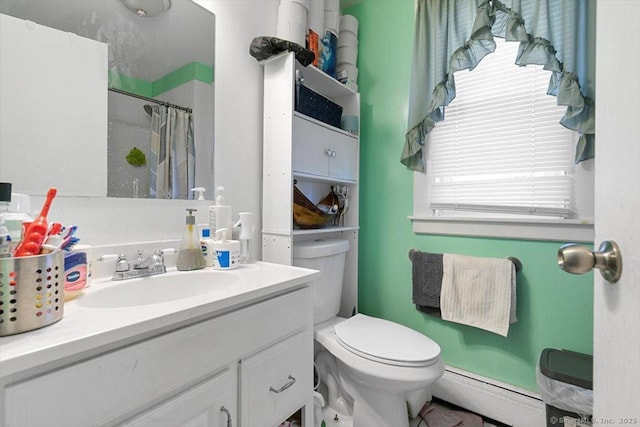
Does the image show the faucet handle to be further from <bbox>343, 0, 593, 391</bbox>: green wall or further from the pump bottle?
<bbox>343, 0, 593, 391</bbox>: green wall

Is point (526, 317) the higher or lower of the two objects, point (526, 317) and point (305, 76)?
the lower

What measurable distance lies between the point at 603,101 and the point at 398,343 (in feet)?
A: 3.54

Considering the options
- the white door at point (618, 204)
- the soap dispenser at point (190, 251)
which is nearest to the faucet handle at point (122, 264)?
the soap dispenser at point (190, 251)

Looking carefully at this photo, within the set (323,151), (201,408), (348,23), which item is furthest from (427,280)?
(348,23)

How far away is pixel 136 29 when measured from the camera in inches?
40.9

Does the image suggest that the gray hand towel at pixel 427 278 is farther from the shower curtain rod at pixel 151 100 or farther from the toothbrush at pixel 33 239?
the toothbrush at pixel 33 239

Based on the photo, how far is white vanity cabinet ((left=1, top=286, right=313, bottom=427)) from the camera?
1.56 feet

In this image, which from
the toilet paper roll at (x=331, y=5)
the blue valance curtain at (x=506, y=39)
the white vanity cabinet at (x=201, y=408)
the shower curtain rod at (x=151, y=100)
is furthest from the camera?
the toilet paper roll at (x=331, y=5)

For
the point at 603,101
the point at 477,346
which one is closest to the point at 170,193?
the point at 603,101

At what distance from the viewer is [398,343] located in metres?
1.23

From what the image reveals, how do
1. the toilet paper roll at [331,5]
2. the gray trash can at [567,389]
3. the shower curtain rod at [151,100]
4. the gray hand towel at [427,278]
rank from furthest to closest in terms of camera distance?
the toilet paper roll at [331,5] < the gray hand towel at [427,278] < the gray trash can at [567,389] < the shower curtain rod at [151,100]

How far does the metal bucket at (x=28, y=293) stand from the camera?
50 centimetres

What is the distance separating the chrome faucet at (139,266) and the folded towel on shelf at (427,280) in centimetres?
124

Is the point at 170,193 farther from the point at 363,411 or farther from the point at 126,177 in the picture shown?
the point at 363,411
